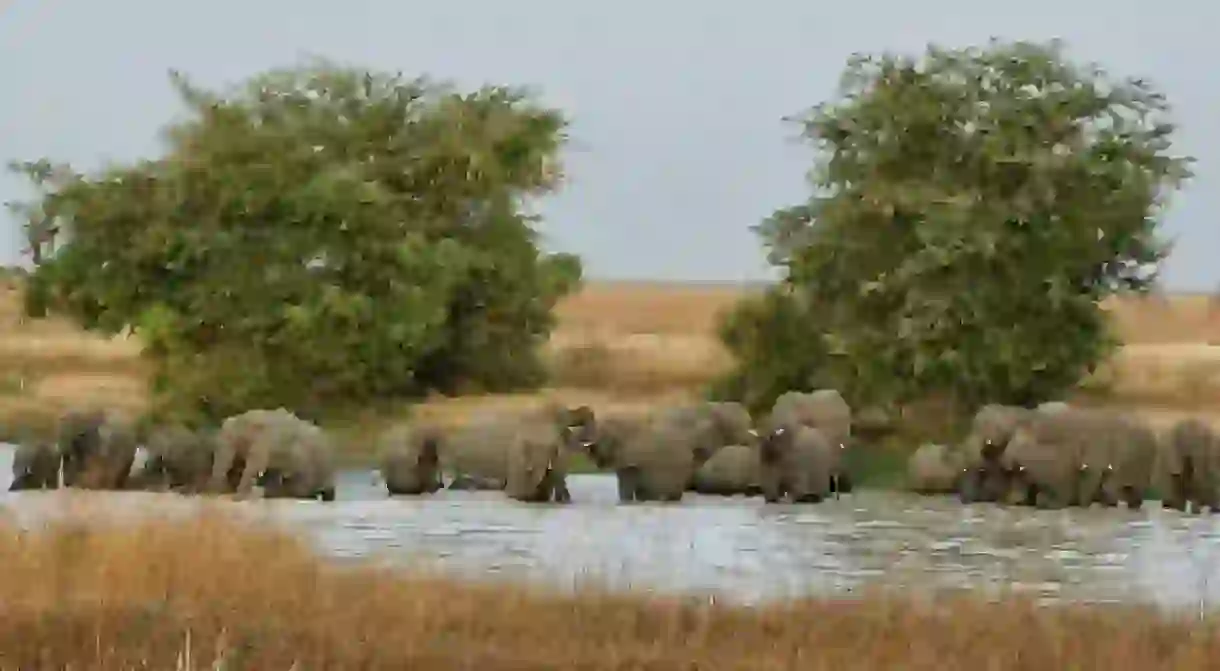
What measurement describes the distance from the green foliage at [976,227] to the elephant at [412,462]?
8.79 metres

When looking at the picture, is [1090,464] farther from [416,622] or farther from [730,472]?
[416,622]

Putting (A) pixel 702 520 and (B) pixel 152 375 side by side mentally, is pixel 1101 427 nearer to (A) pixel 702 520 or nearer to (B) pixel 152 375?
(A) pixel 702 520

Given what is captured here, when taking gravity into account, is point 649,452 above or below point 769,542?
above

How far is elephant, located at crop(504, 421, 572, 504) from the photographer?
30.3m

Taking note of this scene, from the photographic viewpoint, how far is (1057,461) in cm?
3155

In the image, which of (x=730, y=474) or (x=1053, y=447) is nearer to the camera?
(x=1053, y=447)

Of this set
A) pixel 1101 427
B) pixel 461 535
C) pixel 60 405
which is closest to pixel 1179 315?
pixel 60 405

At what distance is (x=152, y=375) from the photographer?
45500 mm

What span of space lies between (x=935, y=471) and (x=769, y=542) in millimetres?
10471

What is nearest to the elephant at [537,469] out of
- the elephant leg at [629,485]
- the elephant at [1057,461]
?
the elephant leg at [629,485]

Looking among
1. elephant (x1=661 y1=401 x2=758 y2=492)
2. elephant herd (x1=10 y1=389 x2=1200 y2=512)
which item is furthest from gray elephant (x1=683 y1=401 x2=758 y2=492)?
elephant herd (x1=10 y1=389 x2=1200 y2=512)

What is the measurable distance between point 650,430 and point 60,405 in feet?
69.4

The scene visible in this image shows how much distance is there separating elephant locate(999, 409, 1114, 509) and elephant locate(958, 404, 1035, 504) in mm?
254

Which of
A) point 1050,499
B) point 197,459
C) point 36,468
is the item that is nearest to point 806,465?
point 1050,499
